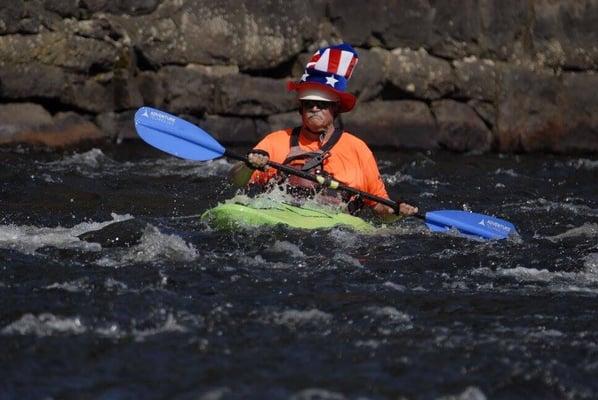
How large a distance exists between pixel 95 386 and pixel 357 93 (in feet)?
26.4

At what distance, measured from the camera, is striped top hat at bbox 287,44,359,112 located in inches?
290

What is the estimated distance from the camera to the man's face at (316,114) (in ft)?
24.1

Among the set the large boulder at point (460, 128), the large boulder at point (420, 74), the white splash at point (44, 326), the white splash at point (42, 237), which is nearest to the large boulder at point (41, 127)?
the large boulder at point (420, 74)

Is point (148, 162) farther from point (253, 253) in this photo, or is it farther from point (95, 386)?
point (95, 386)

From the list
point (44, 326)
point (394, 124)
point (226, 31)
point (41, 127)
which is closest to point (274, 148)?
point (44, 326)

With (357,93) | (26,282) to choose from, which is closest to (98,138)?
(357,93)

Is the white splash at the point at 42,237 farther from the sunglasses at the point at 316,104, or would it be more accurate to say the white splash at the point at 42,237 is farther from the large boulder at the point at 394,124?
the large boulder at the point at 394,124

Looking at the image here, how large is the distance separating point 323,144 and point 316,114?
0.19 m

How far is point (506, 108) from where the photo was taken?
12.6 meters

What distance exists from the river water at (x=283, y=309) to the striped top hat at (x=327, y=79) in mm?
835

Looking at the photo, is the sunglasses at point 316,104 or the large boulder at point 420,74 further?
the large boulder at point 420,74

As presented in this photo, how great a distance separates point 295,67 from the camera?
39.4ft

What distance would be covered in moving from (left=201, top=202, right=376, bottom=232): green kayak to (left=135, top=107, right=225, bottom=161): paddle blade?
681 millimetres

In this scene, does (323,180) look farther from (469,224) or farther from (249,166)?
(469,224)
